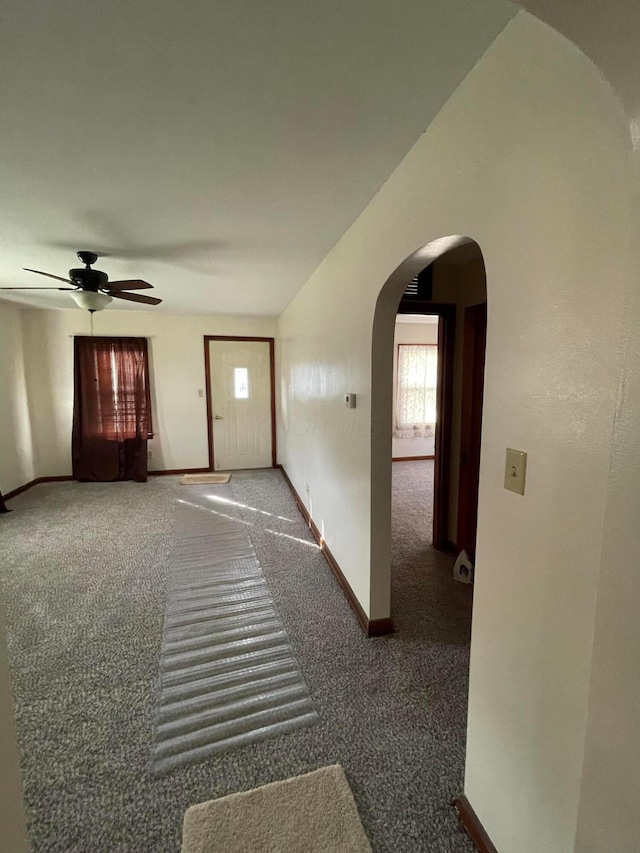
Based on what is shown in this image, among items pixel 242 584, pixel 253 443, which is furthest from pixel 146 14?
pixel 253 443

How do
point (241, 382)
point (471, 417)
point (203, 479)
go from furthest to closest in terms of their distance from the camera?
point (241, 382)
point (203, 479)
point (471, 417)

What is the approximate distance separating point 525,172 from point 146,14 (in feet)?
3.39

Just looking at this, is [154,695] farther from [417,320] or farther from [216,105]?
[417,320]

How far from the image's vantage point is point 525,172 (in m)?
0.88

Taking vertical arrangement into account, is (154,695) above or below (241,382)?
below

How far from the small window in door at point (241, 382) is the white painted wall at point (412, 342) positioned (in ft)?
7.69

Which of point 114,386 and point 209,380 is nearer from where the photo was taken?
point 114,386

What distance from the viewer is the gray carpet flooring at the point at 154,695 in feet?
4.01

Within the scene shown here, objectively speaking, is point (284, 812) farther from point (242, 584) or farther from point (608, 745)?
point (242, 584)

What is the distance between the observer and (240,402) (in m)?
5.61

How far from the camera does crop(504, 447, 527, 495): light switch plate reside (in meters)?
0.93

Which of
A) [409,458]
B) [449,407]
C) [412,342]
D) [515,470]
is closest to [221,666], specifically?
[515,470]

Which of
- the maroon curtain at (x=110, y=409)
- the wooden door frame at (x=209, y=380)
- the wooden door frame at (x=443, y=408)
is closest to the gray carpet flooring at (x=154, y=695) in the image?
the wooden door frame at (x=443, y=408)

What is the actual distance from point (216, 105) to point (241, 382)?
14.7ft
